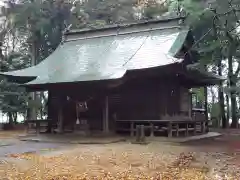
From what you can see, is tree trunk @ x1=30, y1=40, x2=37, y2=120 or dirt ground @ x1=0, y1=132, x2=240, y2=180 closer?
dirt ground @ x1=0, y1=132, x2=240, y2=180

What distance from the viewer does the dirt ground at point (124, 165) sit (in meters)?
7.34

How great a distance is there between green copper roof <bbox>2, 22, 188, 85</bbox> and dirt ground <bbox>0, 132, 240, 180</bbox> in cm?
441

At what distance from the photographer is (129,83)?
54.0 ft

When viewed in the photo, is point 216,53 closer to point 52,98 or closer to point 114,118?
point 114,118

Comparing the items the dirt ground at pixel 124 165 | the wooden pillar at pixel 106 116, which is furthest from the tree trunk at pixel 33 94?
the dirt ground at pixel 124 165

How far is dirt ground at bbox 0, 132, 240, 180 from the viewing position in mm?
7336

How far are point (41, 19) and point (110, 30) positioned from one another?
9.71 metres

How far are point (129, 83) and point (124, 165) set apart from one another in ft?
26.4

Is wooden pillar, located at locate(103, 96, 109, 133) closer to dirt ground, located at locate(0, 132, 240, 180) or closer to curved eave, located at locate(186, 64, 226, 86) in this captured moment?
curved eave, located at locate(186, 64, 226, 86)

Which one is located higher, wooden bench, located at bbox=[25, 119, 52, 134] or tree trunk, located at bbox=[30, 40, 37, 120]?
tree trunk, located at bbox=[30, 40, 37, 120]

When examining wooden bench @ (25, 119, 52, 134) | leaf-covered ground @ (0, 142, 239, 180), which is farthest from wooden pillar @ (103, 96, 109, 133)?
leaf-covered ground @ (0, 142, 239, 180)

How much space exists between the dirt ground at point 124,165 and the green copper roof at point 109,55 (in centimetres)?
441

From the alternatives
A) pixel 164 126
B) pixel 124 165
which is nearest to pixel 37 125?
pixel 164 126

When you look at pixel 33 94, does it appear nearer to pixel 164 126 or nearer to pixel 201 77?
pixel 164 126
